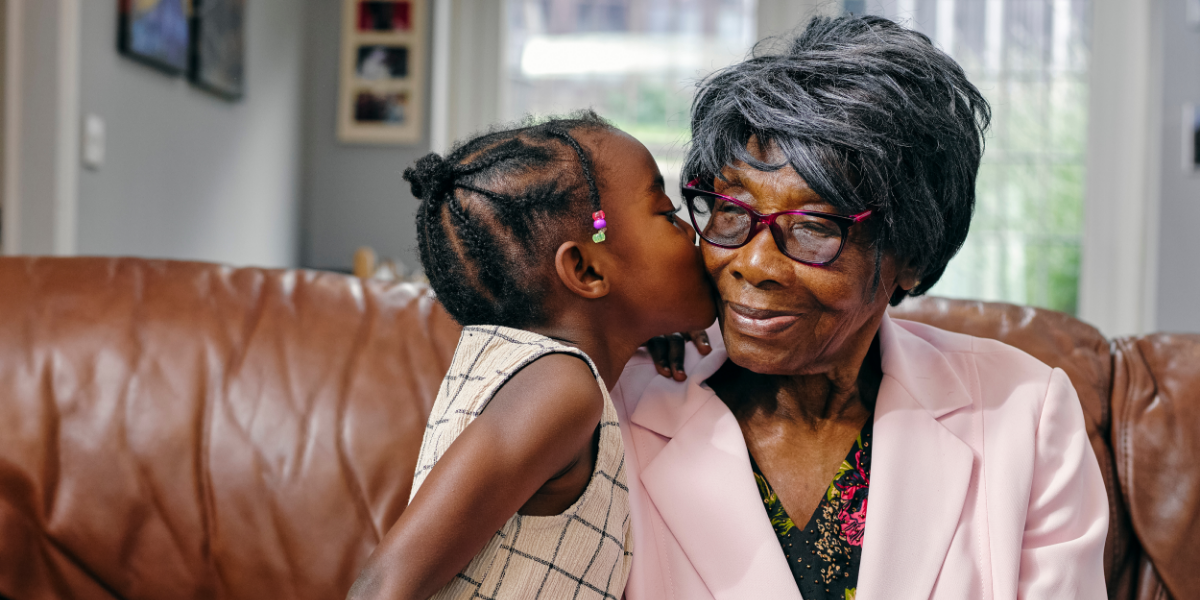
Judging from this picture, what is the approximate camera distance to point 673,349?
1.25 metres

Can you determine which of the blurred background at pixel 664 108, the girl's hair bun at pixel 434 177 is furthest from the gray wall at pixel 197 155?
the girl's hair bun at pixel 434 177

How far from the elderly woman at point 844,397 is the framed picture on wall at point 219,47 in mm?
2417

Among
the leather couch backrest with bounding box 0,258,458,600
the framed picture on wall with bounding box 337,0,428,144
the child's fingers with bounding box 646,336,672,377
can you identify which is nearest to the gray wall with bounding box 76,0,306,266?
the framed picture on wall with bounding box 337,0,428,144

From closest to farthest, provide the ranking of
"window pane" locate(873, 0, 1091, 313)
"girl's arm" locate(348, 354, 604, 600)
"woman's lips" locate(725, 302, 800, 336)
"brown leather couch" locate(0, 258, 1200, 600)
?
"girl's arm" locate(348, 354, 604, 600), "woman's lips" locate(725, 302, 800, 336), "brown leather couch" locate(0, 258, 1200, 600), "window pane" locate(873, 0, 1091, 313)

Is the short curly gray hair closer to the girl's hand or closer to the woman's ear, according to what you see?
the woman's ear

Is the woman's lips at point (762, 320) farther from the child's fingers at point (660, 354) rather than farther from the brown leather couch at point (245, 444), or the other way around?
the brown leather couch at point (245, 444)

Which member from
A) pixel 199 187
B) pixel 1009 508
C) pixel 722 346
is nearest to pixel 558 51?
pixel 199 187

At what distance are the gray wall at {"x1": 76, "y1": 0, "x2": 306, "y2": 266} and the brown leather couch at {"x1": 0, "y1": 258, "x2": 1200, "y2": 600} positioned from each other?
1.18 meters

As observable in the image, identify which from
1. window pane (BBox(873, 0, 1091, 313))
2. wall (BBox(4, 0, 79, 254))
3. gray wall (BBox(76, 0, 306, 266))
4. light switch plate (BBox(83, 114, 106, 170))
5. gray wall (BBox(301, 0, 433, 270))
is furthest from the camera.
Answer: gray wall (BBox(301, 0, 433, 270))

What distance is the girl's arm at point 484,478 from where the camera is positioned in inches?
31.2

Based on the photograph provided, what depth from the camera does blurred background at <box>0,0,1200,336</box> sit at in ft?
12.0

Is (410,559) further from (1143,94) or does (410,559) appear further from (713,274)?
(1143,94)

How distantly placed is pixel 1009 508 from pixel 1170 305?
3.30m

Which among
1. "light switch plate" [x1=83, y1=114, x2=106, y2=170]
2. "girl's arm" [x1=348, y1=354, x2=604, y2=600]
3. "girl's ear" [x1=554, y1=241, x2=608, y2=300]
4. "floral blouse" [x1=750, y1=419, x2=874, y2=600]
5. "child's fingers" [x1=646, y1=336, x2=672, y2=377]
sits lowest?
"floral blouse" [x1=750, y1=419, x2=874, y2=600]
